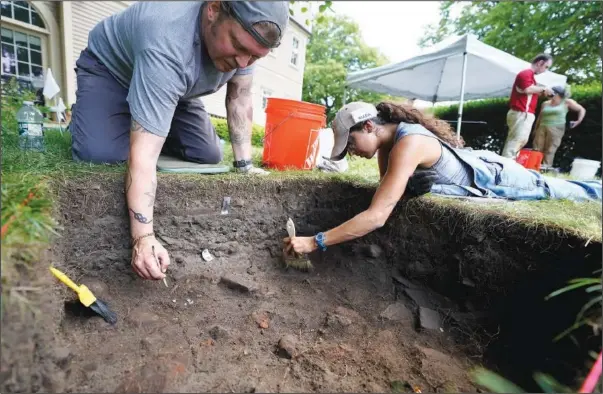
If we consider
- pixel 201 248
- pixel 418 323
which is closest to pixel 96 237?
pixel 201 248

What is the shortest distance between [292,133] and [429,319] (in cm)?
189

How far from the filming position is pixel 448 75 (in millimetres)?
7879

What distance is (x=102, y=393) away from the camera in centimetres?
124

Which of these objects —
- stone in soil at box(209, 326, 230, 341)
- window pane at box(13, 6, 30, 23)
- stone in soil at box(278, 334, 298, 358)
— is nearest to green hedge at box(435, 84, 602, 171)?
stone in soil at box(278, 334, 298, 358)

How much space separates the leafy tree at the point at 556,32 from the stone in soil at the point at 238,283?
9.15 meters

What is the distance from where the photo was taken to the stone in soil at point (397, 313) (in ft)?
6.36

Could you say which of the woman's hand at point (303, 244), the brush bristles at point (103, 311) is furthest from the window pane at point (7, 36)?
the woman's hand at point (303, 244)

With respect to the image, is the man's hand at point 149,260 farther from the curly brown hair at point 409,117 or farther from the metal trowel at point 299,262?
the curly brown hair at point 409,117

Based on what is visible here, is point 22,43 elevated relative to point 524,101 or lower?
elevated

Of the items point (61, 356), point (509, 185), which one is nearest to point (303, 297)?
point (61, 356)

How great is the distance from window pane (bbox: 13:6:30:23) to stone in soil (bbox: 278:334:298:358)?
9.23 metres

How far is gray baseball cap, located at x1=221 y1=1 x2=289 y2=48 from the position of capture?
1.54 m

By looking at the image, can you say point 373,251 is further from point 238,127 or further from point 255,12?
point 255,12

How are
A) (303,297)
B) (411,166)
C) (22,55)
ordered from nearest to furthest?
(411,166), (303,297), (22,55)
